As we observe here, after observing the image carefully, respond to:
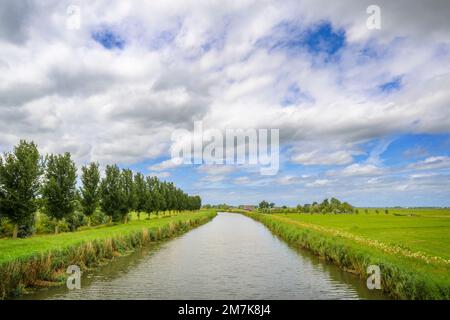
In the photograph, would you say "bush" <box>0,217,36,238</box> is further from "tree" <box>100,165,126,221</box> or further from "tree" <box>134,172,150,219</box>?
"tree" <box>134,172,150,219</box>

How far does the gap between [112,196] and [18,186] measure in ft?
93.9

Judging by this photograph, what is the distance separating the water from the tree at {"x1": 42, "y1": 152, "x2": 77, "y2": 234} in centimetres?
1347

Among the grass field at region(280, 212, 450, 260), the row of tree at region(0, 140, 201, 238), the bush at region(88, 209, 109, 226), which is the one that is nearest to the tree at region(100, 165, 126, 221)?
the row of tree at region(0, 140, 201, 238)

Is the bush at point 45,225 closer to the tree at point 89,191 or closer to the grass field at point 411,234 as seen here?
the tree at point 89,191

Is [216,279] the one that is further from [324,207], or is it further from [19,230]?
[324,207]

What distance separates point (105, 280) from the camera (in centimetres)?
2295

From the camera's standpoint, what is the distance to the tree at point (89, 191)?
5322 centimetres

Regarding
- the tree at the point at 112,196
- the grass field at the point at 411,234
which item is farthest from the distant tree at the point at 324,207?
the tree at the point at 112,196

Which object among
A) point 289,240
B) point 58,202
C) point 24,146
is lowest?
point 289,240

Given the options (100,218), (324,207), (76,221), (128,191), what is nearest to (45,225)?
(76,221)

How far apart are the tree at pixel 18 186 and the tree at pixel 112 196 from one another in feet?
84.8
